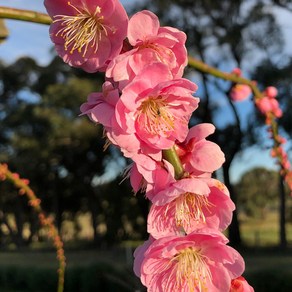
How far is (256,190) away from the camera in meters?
22.8

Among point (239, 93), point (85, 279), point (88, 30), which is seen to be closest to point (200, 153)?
point (88, 30)

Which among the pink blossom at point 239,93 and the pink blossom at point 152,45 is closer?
the pink blossom at point 152,45

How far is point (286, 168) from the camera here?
109 centimetres

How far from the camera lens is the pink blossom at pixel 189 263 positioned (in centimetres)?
37

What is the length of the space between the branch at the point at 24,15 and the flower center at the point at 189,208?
9.0 inches

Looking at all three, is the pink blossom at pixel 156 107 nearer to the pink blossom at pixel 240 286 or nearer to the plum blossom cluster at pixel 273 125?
the pink blossom at pixel 240 286

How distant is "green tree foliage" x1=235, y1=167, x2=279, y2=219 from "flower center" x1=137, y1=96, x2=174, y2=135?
22.3 meters

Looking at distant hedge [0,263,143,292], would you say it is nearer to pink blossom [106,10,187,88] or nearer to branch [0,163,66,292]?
branch [0,163,66,292]

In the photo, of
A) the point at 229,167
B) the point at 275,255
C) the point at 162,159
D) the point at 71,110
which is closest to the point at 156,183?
the point at 162,159

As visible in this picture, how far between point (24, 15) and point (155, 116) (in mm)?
223

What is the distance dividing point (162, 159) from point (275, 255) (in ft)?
38.3

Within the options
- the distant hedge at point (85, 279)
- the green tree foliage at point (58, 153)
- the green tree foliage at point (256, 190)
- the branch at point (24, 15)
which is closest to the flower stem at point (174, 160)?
the branch at point (24, 15)

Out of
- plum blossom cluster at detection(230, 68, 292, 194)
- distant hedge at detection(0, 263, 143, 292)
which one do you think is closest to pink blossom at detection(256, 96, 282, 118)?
plum blossom cluster at detection(230, 68, 292, 194)

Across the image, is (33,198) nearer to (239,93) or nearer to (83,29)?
(239,93)
